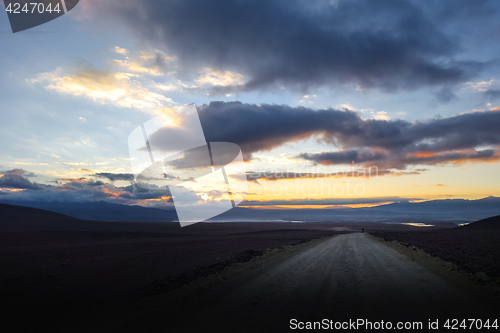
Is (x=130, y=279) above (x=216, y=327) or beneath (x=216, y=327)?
beneath

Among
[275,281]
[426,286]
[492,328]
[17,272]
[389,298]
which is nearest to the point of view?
[492,328]

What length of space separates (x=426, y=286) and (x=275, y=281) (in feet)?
17.6

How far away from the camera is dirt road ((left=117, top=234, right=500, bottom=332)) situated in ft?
21.4

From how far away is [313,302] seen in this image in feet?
25.5

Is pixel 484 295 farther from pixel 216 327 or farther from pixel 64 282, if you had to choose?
pixel 64 282

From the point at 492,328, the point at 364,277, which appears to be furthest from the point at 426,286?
the point at 492,328

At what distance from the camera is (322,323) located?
632 centimetres

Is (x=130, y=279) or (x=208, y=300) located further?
(x=130, y=279)

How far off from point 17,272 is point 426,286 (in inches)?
720

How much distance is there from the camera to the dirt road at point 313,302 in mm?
6523

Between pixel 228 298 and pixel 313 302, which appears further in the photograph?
pixel 228 298

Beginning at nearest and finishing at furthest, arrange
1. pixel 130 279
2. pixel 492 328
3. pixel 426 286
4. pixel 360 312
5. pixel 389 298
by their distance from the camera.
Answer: pixel 492 328 → pixel 360 312 → pixel 389 298 → pixel 426 286 → pixel 130 279

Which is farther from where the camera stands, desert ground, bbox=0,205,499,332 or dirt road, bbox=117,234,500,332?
desert ground, bbox=0,205,499,332

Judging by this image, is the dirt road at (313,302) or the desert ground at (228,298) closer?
the dirt road at (313,302)
